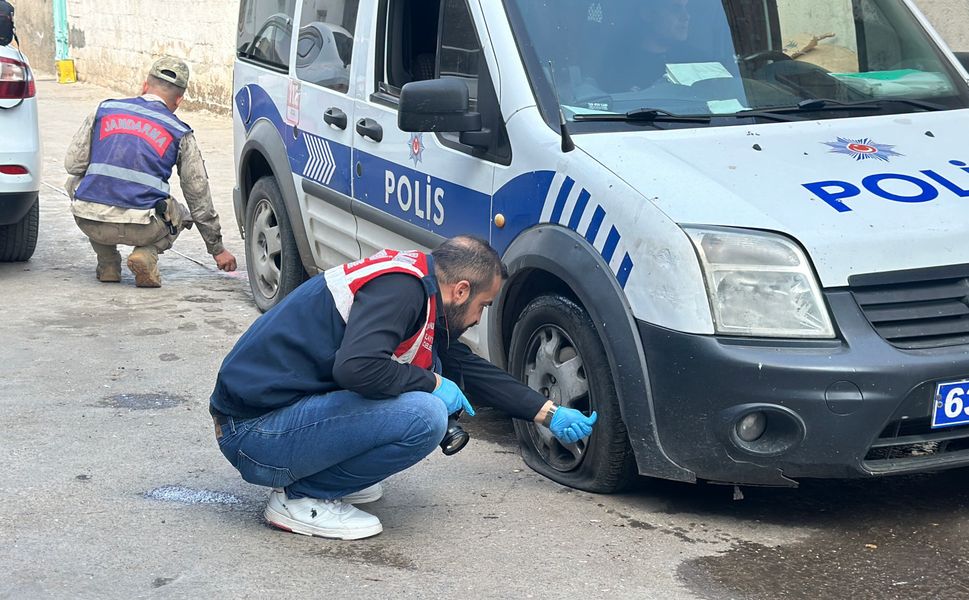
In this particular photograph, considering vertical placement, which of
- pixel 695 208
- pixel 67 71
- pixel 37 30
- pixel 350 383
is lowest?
pixel 67 71

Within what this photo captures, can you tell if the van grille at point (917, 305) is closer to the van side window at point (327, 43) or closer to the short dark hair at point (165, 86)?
the van side window at point (327, 43)

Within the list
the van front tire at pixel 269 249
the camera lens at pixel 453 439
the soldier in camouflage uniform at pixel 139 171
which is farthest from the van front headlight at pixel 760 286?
the soldier in camouflage uniform at pixel 139 171

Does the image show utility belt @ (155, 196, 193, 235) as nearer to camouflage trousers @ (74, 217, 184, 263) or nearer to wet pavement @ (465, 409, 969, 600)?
camouflage trousers @ (74, 217, 184, 263)

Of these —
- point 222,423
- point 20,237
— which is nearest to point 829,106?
point 222,423

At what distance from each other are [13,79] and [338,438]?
4.22m

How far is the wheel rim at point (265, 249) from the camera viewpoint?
671 cm

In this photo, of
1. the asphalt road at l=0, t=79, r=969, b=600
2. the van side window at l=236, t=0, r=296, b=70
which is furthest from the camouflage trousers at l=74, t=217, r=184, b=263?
the asphalt road at l=0, t=79, r=969, b=600

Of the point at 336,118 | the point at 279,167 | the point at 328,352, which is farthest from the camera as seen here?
the point at 279,167

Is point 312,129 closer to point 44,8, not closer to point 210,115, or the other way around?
point 210,115

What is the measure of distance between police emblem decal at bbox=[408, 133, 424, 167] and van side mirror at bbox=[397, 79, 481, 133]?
49 cm

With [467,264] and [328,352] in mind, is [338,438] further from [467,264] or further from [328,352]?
[467,264]

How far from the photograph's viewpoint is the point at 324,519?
12.6 feet

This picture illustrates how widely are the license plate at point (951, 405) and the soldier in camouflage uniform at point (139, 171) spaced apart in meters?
4.40

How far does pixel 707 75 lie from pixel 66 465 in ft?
8.30
